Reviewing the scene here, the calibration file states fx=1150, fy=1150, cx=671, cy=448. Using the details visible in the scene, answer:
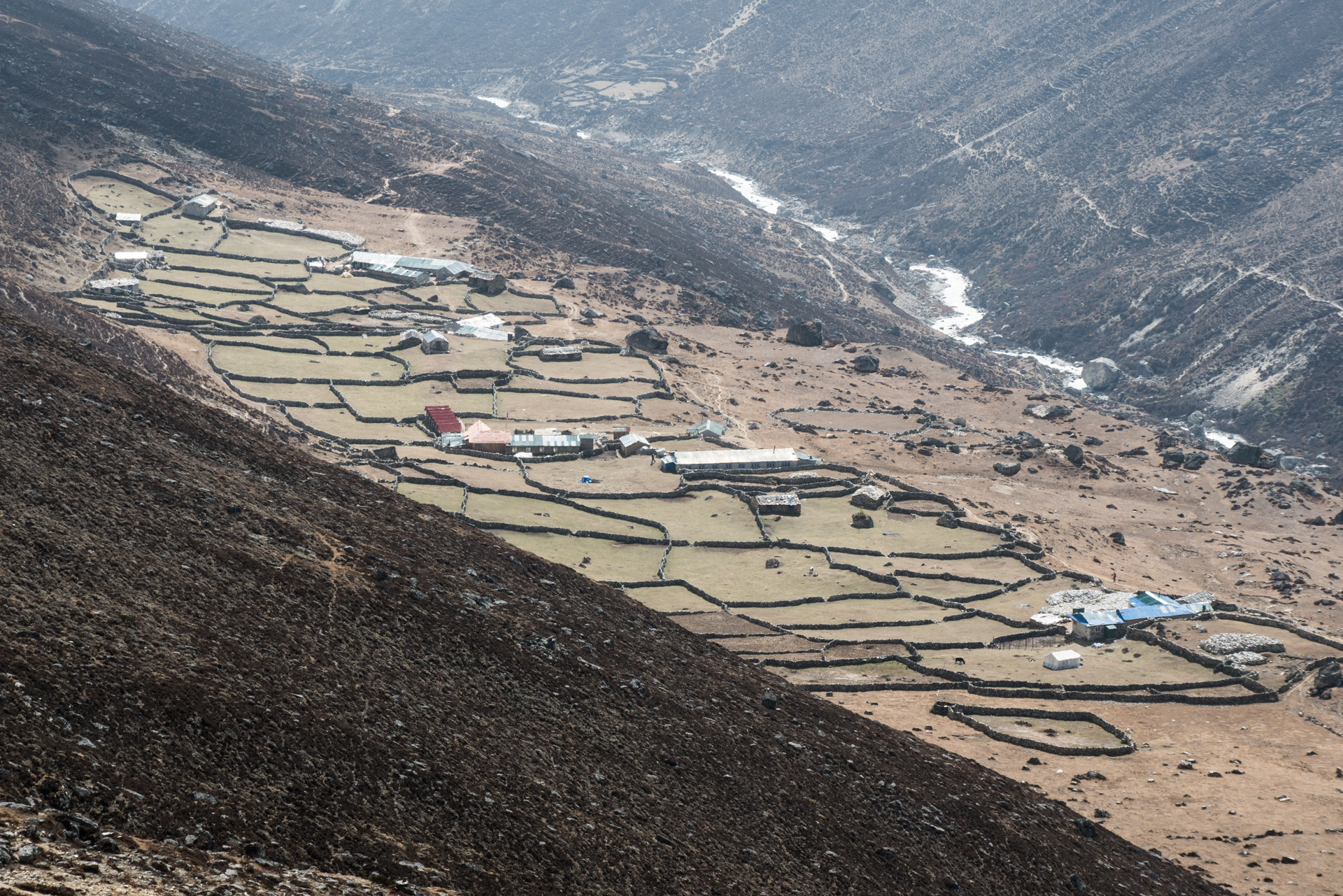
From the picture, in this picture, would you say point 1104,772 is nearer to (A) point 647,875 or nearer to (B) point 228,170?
(A) point 647,875

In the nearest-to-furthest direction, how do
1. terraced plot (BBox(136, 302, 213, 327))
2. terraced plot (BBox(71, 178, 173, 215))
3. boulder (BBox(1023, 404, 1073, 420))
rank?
terraced plot (BBox(136, 302, 213, 327))
boulder (BBox(1023, 404, 1073, 420))
terraced plot (BBox(71, 178, 173, 215))

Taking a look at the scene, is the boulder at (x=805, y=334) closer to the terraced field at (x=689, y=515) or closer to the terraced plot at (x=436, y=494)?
the terraced field at (x=689, y=515)

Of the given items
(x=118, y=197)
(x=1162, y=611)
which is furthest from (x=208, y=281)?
→ (x=1162, y=611)

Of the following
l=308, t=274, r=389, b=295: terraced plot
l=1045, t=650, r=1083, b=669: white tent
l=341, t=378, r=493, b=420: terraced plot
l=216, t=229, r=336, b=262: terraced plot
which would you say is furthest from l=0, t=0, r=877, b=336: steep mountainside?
l=1045, t=650, r=1083, b=669: white tent

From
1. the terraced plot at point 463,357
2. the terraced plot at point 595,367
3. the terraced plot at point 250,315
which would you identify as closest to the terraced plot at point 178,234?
the terraced plot at point 250,315

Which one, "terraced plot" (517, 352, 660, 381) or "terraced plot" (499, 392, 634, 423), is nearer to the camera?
"terraced plot" (499, 392, 634, 423)

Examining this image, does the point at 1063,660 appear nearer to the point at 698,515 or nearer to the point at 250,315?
the point at 698,515

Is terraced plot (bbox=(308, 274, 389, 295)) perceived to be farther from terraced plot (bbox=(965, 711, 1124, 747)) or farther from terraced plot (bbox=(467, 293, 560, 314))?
terraced plot (bbox=(965, 711, 1124, 747))

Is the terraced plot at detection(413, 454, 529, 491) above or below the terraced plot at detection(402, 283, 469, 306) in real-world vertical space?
below
